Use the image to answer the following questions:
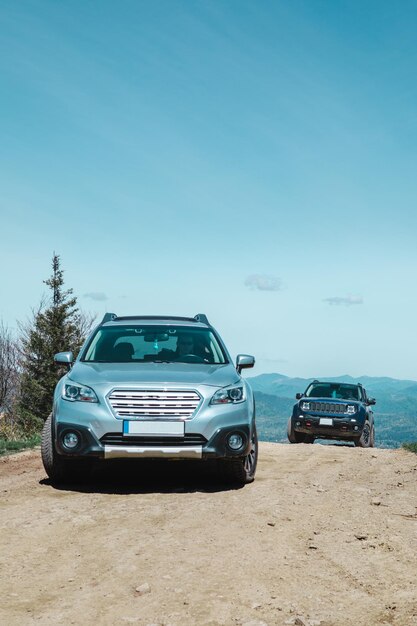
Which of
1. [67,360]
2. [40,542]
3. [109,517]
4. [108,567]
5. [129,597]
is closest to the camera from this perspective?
[129,597]

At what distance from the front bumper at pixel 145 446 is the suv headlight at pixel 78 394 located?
271 millimetres

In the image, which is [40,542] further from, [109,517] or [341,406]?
[341,406]

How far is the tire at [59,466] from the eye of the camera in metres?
7.07

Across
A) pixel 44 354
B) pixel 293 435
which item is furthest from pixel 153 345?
pixel 44 354

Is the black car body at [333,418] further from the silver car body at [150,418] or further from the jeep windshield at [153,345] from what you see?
the silver car body at [150,418]

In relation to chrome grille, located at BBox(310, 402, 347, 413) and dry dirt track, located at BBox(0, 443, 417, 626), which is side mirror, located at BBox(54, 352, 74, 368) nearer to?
dry dirt track, located at BBox(0, 443, 417, 626)

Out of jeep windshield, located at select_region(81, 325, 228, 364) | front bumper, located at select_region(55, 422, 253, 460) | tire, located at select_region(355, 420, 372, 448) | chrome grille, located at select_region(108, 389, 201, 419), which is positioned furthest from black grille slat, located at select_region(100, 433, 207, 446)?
tire, located at select_region(355, 420, 372, 448)

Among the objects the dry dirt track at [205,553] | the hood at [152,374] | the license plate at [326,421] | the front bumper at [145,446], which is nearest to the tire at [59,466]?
the dry dirt track at [205,553]

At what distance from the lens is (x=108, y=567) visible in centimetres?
444

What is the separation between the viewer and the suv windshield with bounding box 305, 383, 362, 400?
701 inches

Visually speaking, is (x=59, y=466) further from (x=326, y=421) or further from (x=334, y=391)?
(x=334, y=391)

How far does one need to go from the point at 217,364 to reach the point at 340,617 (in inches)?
172

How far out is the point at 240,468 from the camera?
23.5ft

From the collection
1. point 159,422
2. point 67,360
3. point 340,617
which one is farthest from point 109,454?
point 340,617
